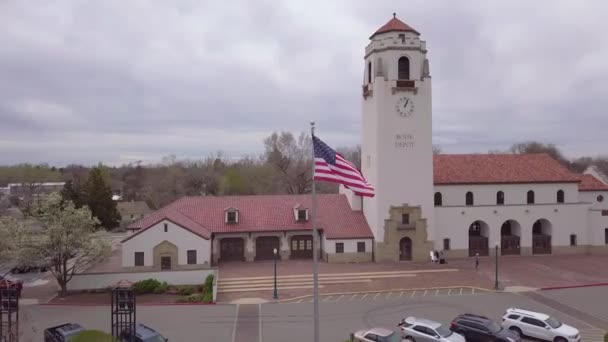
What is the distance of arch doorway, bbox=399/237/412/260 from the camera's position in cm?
3906

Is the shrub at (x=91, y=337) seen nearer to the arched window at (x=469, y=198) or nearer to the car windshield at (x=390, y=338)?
the car windshield at (x=390, y=338)

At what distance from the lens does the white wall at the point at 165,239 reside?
1357 inches

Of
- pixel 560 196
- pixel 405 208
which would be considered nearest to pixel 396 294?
pixel 405 208

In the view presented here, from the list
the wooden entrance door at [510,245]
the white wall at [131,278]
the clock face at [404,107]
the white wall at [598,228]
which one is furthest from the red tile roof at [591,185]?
the white wall at [131,278]

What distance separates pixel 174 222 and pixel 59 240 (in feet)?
26.1

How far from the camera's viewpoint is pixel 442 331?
20203mm

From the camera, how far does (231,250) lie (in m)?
39.4

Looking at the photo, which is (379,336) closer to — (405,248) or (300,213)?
(405,248)

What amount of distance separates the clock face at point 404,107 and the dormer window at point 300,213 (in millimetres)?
11126

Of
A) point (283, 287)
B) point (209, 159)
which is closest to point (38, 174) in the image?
point (209, 159)

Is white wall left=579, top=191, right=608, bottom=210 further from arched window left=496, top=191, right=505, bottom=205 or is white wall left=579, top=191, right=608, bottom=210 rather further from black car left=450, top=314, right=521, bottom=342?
black car left=450, top=314, right=521, bottom=342

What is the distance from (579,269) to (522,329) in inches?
666

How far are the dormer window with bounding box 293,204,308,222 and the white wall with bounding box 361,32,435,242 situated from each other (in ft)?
18.3

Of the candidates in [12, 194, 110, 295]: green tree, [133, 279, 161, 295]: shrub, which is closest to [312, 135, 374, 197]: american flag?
[133, 279, 161, 295]: shrub
